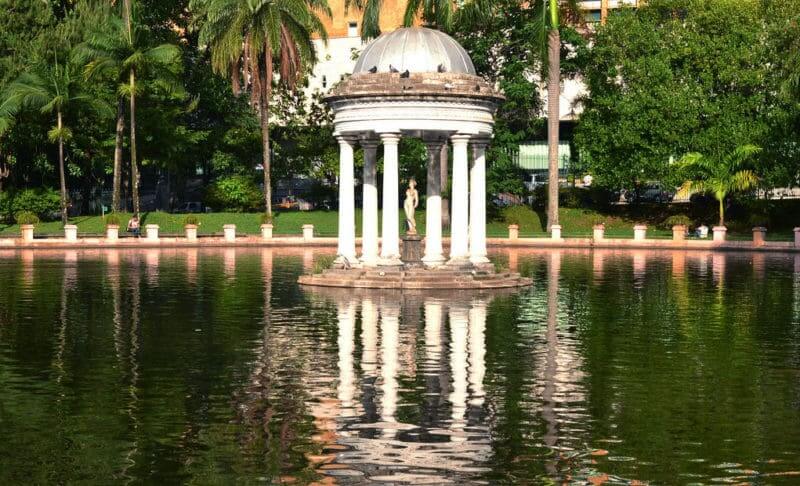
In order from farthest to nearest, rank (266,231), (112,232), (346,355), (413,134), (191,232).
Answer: (266,231) → (191,232) → (112,232) → (413,134) → (346,355)

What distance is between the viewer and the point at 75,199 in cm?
9950

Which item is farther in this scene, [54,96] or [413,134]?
[54,96]

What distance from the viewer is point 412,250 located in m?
45.2

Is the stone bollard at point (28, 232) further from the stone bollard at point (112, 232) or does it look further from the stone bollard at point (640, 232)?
the stone bollard at point (640, 232)

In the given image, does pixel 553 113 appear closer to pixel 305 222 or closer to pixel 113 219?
pixel 305 222

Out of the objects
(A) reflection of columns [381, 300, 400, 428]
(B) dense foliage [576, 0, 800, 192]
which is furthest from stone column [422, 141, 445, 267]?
(B) dense foliage [576, 0, 800, 192]

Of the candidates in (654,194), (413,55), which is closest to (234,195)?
(654,194)

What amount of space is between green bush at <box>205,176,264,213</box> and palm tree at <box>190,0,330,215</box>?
11.5 m

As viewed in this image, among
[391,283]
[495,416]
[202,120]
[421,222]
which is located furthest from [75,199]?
[495,416]

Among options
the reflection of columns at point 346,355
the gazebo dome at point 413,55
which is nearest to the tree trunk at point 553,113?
the gazebo dome at point 413,55

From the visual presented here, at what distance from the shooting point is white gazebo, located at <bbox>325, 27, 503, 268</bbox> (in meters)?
41.0

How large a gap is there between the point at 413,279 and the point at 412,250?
4146 mm

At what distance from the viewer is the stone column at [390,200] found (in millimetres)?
41938

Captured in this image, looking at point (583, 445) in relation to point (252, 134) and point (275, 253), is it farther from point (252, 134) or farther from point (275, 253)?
point (252, 134)
